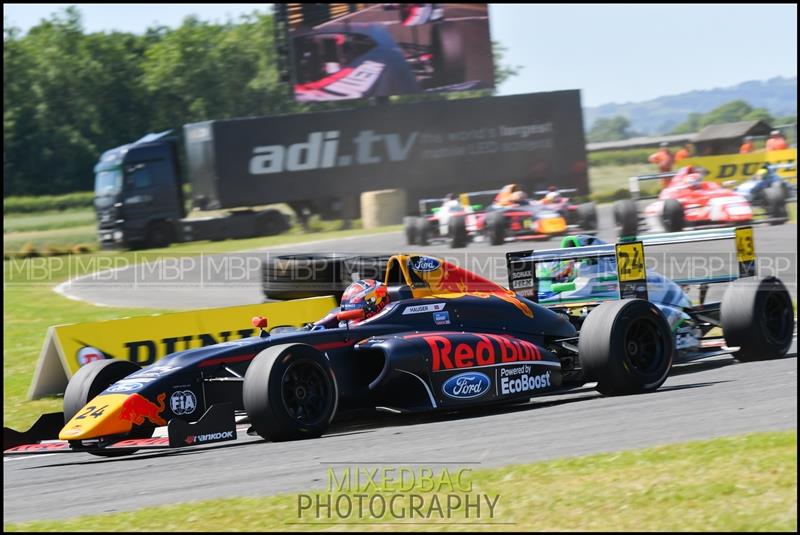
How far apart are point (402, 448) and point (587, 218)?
20836mm

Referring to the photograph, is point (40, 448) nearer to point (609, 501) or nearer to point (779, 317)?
point (609, 501)

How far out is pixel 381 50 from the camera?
121ft

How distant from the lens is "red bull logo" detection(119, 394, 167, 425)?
27.0ft

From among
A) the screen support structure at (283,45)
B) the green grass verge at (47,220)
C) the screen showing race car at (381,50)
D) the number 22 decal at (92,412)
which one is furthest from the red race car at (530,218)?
the green grass verge at (47,220)

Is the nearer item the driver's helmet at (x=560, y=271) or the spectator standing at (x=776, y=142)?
the driver's helmet at (x=560, y=271)

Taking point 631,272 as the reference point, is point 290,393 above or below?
below

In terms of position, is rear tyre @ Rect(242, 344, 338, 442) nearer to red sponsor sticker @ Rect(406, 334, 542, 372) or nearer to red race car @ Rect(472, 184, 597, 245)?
red sponsor sticker @ Rect(406, 334, 542, 372)

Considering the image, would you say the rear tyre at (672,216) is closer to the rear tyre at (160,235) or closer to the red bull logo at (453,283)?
the rear tyre at (160,235)

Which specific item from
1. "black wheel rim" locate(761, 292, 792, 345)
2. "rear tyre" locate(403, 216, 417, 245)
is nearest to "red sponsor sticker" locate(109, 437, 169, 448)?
"black wheel rim" locate(761, 292, 792, 345)

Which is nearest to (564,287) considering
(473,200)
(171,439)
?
(171,439)

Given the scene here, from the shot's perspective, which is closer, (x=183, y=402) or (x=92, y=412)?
(x=92, y=412)

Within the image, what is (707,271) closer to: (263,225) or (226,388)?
(226,388)

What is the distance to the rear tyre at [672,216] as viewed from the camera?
2572cm

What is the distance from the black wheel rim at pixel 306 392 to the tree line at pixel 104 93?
147ft
